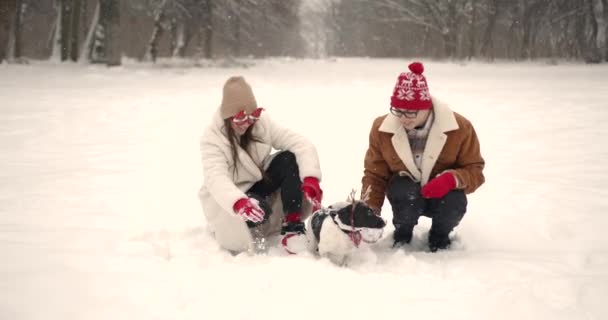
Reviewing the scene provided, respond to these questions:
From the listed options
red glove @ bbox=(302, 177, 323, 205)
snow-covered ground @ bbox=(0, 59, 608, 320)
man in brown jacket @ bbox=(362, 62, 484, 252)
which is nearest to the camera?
snow-covered ground @ bbox=(0, 59, 608, 320)

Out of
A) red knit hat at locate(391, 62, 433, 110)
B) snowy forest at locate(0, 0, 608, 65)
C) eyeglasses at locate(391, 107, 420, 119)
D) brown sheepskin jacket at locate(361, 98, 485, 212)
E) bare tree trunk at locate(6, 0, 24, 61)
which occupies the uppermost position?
snowy forest at locate(0, 0, 608, 65)

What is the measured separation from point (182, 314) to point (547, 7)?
24.1m

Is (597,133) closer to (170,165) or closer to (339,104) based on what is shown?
(339,104)

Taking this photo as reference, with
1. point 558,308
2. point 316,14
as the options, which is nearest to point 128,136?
point 558,308

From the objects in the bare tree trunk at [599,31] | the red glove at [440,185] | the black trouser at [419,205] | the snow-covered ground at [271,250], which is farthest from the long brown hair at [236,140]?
the bare tree trunk at [599,31]

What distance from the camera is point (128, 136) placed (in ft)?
20.5

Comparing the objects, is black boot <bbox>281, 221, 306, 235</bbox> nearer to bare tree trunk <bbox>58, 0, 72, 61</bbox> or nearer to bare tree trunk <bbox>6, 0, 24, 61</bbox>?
bare tree trunk <bbox>58, 0, 72, 61</bbox>

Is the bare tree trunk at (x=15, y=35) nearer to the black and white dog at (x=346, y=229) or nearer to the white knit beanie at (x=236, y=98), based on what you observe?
the white knit beanie at (x=236, y=98)

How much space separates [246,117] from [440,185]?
1106mm

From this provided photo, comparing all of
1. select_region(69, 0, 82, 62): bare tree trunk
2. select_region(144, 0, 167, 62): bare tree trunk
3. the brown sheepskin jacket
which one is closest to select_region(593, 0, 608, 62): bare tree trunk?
select_region(144, 0, 167, 62): bare tree trunk

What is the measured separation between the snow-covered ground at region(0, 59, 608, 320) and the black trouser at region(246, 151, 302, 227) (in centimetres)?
29

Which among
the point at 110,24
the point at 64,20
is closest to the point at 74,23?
the point at 64,20

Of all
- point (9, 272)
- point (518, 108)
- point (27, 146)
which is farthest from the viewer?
point (518, 108)

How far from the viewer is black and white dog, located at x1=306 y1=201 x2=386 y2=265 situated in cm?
250
